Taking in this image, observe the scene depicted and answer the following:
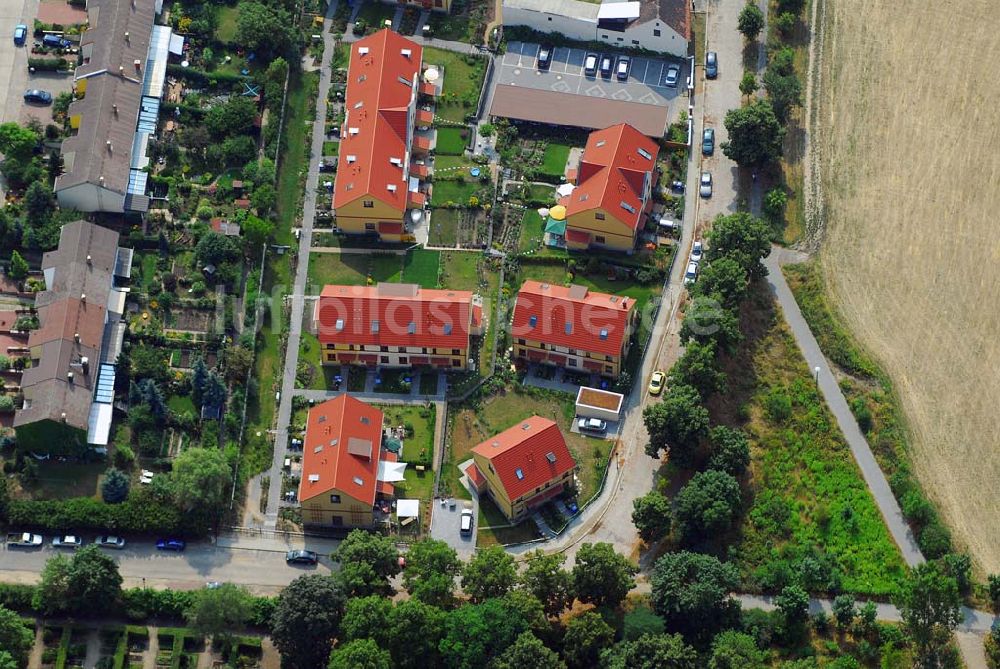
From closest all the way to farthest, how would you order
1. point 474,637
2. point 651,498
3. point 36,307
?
point 474,637 < point 651,498 < point 36,307

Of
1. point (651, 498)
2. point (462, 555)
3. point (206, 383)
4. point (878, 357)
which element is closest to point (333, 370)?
point (206, 383)

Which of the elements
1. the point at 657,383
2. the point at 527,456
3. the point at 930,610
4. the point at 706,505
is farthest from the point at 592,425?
the point at 930,610

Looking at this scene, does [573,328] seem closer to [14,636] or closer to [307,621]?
[307,621]

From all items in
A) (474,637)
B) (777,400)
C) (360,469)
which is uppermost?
(777,400)

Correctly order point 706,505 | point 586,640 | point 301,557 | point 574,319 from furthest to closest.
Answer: point 574,319
point 301,557
point 706,505
point 586,640

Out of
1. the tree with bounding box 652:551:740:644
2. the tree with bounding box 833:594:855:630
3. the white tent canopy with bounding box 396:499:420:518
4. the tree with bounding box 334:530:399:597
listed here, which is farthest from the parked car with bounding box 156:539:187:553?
the tree with bounding box 833:594:855:630

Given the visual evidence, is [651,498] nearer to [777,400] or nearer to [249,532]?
[777,400]
